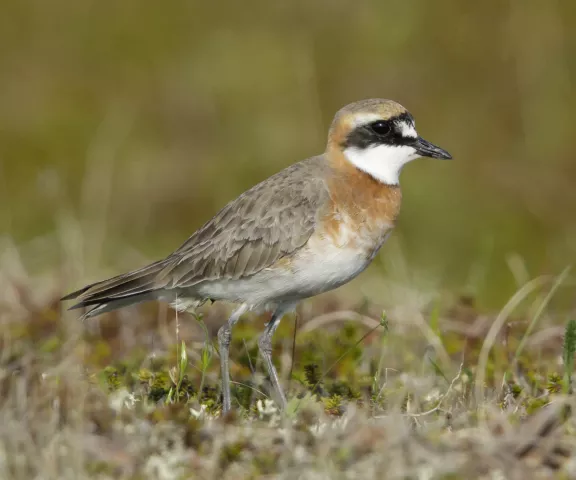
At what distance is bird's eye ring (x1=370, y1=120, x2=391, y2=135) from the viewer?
669 centimetres

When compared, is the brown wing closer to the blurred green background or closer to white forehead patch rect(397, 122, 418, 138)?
white forehead patch rect(397, 122, 418, 138)

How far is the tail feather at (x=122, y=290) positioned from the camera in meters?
6.51

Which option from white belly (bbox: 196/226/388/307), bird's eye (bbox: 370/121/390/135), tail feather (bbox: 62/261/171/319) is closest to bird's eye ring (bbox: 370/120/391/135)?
bird's eye (bbox: 370/121/390/135)

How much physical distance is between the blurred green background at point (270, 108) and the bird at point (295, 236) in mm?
5012

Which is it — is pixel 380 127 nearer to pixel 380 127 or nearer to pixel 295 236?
pixel 380 127

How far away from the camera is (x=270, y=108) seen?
16.8 m

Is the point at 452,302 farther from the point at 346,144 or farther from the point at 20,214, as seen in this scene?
the point at 20,214

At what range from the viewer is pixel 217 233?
664 cm

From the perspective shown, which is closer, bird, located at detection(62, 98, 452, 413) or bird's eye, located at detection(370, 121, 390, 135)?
bird, located at detection(62, 98, 452, 413)

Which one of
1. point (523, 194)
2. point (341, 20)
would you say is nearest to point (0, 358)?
point (523, 194)

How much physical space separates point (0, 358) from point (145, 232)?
7.54m

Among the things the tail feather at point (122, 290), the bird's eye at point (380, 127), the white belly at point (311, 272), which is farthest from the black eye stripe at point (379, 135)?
the tail feather at point (122, 290)

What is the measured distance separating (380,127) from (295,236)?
954mm

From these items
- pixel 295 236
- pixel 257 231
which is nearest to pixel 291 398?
pixel 295 236
